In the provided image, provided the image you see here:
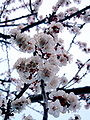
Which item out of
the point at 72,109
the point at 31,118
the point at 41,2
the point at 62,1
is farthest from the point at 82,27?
the point at 72,109

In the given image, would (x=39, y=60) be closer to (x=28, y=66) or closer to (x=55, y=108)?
(x=28, y=66)

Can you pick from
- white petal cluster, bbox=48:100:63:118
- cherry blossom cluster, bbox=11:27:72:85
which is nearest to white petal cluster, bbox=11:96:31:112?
cherry blossom cluster, bbox=11:27:72:85

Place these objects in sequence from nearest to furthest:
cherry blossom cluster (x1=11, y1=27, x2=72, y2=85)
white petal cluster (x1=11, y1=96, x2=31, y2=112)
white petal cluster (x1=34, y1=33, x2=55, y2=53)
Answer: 1. cherry blossom cluster (x1=11, y1=27, x2=72, y2=85)
2. white petal cluster (x1=34, y1=33, x2=55, y2=53)
3. white petal cluster (x1=11, y1=96, x2=31, y2=112)

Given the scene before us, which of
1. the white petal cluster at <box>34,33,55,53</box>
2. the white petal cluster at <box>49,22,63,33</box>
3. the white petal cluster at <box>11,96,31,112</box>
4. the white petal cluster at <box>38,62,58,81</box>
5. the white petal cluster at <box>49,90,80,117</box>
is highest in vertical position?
the white petal cluster at <box>49,22,63,33</box>

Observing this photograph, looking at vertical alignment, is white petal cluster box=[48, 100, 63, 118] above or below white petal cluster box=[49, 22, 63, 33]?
below

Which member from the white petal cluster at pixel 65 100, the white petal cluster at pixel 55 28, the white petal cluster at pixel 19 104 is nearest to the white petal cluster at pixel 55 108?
the white petal cluster at pixel 65 100

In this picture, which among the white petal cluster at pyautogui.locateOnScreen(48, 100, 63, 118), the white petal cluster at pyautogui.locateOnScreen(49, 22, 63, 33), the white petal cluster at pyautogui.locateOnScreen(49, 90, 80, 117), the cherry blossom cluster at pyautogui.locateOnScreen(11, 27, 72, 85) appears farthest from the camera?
the white petal cluster at pyautogui.locateOnScreen(49, 22, 63, 33)

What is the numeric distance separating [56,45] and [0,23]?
154 centimetres

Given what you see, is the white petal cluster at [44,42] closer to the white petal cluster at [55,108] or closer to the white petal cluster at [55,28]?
the white petal cluster at [55,28]

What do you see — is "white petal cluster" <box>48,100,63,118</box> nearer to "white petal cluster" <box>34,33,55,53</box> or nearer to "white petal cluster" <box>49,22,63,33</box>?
"white petal cluster" <box>34,33,55,53</box>

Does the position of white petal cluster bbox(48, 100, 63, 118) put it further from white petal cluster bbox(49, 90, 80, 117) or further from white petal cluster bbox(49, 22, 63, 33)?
white petal cluster bbox(49, 22, 63, 33)

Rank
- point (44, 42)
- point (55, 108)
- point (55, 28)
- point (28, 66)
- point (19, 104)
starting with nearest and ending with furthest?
1. point (55, 108)
2. point (28, 66)
3. point (44, 42)
4. point (19, 104)
5. point (55, 28)

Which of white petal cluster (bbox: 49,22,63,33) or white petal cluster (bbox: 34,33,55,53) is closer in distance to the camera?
white petal cluster (bbox: 34,33,55,53)

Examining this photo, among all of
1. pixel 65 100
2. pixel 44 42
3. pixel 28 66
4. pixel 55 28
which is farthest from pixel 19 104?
pixel 55 28
